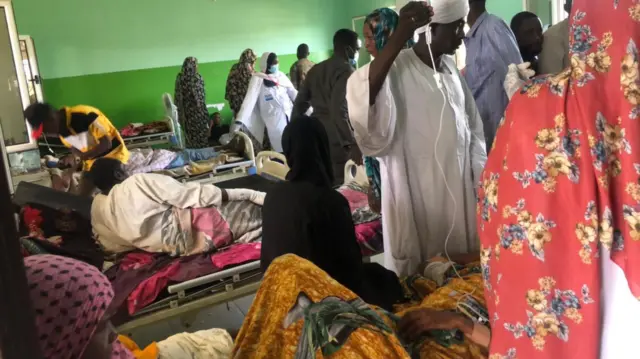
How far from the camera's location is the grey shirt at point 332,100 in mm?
4238

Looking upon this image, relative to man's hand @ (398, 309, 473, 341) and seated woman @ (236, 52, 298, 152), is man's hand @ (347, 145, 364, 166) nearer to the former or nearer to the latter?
man's hand @ (398, 309, 473, 341)

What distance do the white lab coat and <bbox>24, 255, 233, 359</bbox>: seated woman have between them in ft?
17.4

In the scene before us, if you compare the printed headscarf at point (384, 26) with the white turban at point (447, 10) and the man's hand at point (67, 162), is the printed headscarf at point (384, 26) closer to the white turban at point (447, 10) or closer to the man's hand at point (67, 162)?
the white turban at point (447, 10)

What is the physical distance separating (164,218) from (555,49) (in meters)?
2.62

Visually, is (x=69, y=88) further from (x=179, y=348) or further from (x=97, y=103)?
(x=179, y=348)

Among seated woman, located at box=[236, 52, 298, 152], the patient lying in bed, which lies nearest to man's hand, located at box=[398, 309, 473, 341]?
the patient lying in bed

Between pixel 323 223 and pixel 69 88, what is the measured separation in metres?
7.19

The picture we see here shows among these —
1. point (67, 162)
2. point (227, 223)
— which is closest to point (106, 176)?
point (227, 223)

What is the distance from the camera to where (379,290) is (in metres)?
2.20

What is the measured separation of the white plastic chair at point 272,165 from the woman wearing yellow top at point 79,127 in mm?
1383

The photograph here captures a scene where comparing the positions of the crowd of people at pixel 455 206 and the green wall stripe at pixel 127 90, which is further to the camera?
the green wall stripe at pixel 127 90

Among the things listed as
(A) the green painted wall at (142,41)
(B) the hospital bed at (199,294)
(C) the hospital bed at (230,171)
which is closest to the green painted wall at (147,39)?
(A) the green painted wall at (142,41)

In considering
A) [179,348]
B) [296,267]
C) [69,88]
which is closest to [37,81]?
[69,88]

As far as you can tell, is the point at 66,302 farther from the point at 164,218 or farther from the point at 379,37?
the point at 164,218
